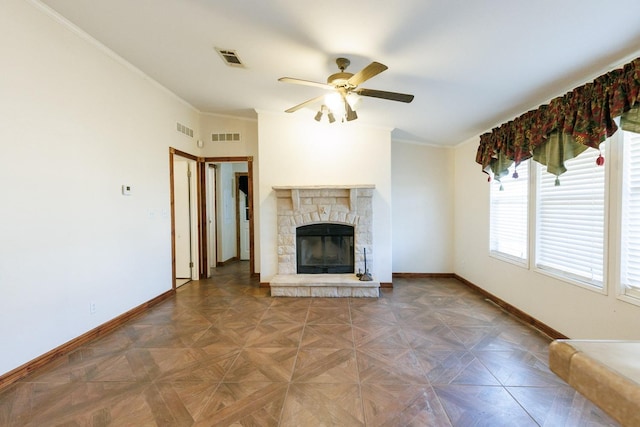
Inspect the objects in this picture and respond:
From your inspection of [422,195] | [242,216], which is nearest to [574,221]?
[422,195]

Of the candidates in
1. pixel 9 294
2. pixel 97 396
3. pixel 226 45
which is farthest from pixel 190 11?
pixel 97 396

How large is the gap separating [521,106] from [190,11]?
10.9 feet

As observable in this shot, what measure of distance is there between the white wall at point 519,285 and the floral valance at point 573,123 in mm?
927

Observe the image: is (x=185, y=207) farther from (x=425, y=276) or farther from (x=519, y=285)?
(x=519, y=285)

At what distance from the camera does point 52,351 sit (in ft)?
7.72

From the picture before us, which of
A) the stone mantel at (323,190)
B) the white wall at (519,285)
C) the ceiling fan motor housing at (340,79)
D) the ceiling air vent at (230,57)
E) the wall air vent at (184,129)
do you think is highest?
the ceiling air vent at (230,57)

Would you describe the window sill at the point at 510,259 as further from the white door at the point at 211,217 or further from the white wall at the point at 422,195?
the white door at the point at 211,217

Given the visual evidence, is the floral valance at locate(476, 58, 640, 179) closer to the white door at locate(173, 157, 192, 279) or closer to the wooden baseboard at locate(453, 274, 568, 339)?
the wooden baseboard at locate(453, 274, 568, 339)

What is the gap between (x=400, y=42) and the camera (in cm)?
212

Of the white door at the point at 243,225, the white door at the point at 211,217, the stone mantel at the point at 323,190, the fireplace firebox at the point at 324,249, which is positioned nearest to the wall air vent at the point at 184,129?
the white door at the point at 211,217

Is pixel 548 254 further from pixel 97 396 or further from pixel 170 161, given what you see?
pixel 170 161

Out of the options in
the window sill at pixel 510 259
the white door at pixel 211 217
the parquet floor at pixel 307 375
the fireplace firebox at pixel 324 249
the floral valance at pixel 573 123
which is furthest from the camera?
the white door at pixel 211 217

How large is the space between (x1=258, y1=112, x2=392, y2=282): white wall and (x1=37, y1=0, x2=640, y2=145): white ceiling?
0.78m

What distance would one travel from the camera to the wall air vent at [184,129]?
14.0ft
